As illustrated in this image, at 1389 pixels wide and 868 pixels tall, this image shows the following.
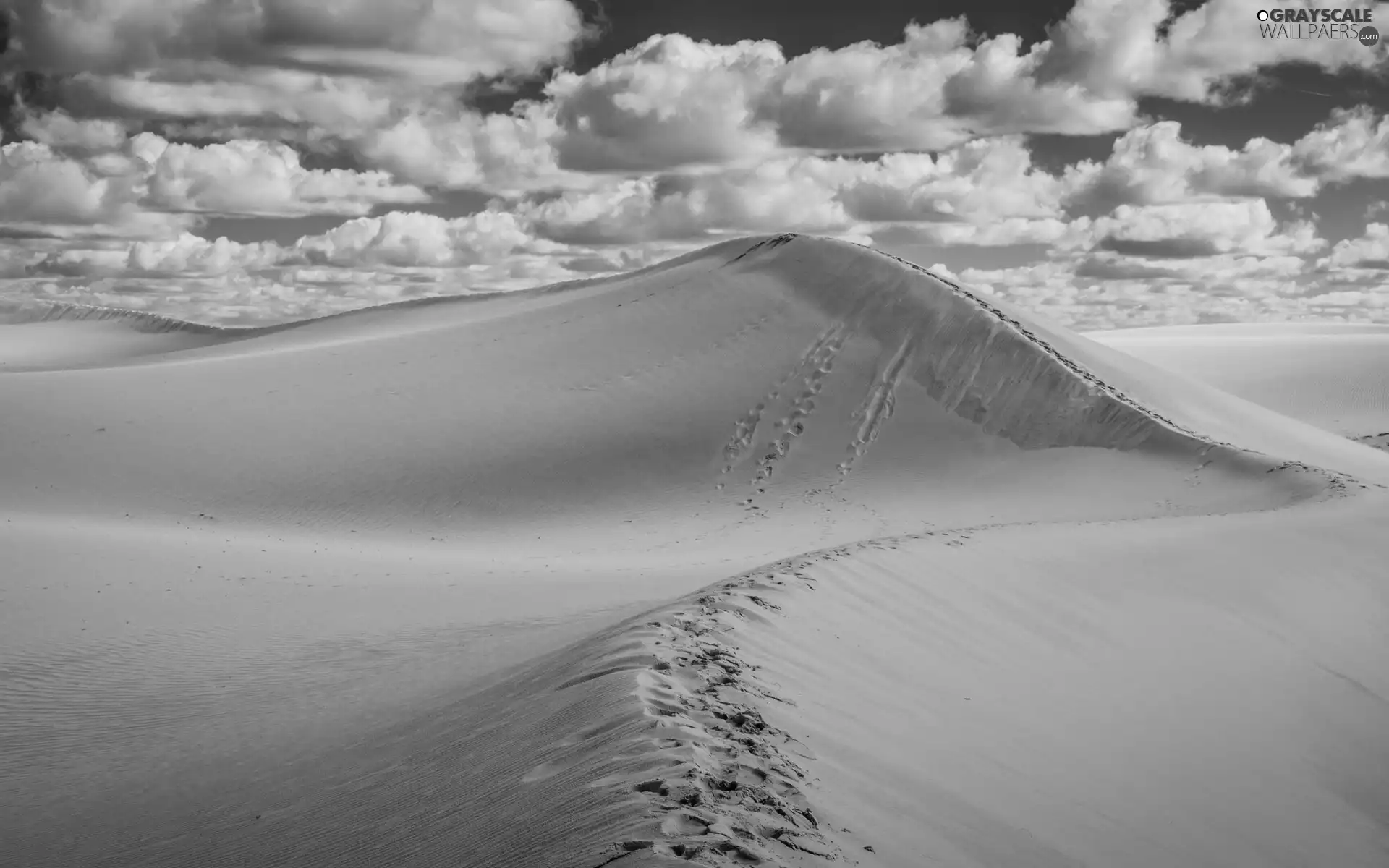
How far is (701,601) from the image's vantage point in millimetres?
7852

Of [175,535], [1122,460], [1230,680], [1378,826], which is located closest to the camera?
[1378,826]

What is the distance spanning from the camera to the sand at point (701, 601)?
18.0ft

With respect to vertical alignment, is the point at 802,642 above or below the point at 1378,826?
above

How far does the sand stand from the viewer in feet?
18.0

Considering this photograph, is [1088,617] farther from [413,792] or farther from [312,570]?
[312,570]

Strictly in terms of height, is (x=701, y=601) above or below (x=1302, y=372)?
above

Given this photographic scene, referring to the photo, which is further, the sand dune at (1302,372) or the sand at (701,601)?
the sand dune at (1302,372)

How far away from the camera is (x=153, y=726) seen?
8.52 m

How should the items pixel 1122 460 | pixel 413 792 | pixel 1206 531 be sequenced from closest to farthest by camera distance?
1. pixel 413 792
2. pixel 1206 531
3. pixel 1122 460

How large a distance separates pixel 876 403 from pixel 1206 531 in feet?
30.8

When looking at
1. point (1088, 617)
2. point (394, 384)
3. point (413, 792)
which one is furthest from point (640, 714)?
point (394, 384)

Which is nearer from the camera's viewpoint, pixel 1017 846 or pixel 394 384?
pixel 1017 846

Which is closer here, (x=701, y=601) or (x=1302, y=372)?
(x=701, y=601)

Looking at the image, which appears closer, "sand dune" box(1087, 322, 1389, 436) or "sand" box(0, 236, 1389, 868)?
"sand" box(0, 236, 1389, 868)
